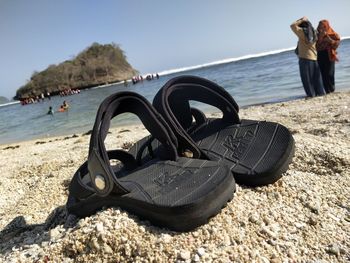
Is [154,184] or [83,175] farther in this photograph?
[83,175]

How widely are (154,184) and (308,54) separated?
23.8ft

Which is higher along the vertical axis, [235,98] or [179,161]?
[179,161]

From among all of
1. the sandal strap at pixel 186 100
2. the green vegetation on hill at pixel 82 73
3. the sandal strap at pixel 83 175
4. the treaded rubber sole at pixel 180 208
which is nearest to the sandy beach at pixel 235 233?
the treaded rubber sole at pixel 180 208

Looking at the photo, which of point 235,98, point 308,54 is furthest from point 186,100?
point 235,98

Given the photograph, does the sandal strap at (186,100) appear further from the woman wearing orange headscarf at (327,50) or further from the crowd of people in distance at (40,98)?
the crowd of people in distance at (40,98)

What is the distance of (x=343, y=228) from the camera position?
197 cm

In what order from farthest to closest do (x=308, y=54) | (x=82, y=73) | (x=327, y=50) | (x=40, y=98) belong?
1. (x=82, y=73)
2. (x=40, y=98)
3. (x=327, y=50)
4. (x=308, y=54)

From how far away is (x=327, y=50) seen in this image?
8836mm

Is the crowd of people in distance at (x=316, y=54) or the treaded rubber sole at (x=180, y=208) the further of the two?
the crowd of people in distance at (x=316, y=54)

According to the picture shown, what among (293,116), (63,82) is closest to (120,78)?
(63,82)

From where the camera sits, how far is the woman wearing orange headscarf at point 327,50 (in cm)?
876

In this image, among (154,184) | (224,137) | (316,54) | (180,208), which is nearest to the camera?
(180,208)

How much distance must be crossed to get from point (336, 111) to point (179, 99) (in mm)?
3812

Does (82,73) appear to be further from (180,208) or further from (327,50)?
(180,208)
